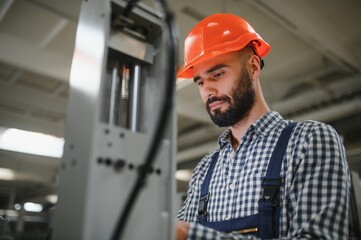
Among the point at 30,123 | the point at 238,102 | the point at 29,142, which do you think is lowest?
the point at 238,102

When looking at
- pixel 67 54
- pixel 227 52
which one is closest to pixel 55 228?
pixel 227 52

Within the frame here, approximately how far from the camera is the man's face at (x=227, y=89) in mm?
1208

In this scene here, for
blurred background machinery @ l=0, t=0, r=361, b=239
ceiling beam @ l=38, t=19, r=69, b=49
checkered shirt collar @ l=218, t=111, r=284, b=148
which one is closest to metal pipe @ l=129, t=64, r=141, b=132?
checkered shirt collar @ l=218, t=111, r=284, b=148

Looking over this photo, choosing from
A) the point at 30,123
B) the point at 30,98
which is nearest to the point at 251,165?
the point at 30,98

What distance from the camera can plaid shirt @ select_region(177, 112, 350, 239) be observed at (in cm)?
79

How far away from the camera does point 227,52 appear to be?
1253mm

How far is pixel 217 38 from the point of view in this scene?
4.19ft

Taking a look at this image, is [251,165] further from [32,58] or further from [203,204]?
[32,58]

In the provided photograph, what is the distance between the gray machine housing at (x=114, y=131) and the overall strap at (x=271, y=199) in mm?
409

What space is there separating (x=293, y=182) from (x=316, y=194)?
0.08m

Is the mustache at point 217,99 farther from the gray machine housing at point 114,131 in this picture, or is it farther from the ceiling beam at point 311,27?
the ceiling beam at point 311,27

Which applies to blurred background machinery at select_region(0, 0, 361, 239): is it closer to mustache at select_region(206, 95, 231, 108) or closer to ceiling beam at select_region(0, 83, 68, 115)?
ceiling beam at select_region(0, 83, 68, 115)

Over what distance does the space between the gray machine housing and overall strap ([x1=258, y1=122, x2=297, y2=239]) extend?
0.41m

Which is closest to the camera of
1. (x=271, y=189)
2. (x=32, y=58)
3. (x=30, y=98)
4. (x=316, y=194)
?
(x=316, y=194)
